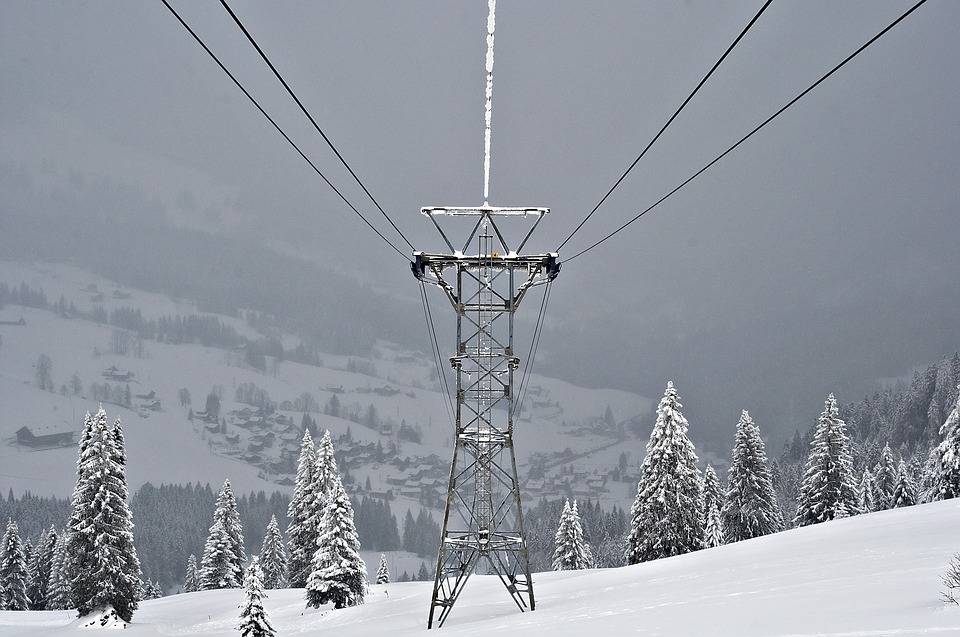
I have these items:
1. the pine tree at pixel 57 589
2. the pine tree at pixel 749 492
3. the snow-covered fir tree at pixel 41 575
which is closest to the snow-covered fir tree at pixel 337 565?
the pine tree at pixel 749 492

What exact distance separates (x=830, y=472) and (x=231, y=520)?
5088cm

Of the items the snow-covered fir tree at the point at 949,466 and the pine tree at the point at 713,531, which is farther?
the pine tree at the point at 713,531

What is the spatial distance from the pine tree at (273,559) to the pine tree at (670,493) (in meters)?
42.1

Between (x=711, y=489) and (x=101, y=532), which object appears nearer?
(x=101, y=532)

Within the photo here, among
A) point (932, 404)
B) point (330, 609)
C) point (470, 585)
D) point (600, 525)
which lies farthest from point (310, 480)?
point (932, 404)

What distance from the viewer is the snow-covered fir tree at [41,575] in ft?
224

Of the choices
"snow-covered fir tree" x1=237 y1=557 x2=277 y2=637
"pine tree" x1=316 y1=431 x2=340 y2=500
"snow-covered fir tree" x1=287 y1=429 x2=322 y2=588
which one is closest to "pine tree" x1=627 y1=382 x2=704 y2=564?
"pine tree" x1=316 y1=431 x2=340 y2=500

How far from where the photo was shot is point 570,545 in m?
58.2

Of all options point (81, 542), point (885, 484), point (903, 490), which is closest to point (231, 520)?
point (81, 542)

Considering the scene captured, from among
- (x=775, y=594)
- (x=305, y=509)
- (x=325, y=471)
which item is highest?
(x=325, y=471)

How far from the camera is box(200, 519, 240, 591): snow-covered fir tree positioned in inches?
2432

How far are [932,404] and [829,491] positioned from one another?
5923 inches

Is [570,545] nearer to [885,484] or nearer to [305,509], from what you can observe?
[305,509]

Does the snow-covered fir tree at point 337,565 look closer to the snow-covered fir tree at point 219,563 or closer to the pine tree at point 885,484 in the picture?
the snow-covered fir tree at point 219,563
